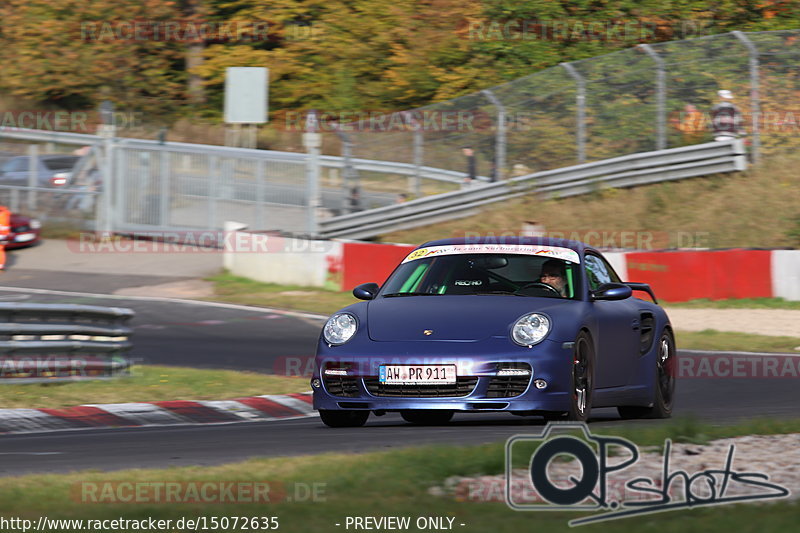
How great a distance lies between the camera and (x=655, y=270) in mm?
20375

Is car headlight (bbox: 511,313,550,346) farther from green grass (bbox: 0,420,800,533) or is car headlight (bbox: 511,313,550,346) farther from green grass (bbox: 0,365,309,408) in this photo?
green grass (bbox: 0,365,309,408)

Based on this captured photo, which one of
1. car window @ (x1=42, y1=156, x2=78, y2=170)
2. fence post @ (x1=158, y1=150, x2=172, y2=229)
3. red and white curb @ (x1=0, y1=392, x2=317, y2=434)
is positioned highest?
car window @ (x1=42, y1=156, x2=78, y2=170)

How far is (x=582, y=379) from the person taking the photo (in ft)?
28.1

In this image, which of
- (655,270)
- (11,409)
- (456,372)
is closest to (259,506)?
(456,372)

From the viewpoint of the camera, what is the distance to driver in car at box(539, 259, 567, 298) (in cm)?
908

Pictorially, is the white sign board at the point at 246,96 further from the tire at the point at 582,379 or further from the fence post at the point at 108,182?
the tire at the point at 582,379

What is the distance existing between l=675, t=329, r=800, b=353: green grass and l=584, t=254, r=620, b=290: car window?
23.4 feet

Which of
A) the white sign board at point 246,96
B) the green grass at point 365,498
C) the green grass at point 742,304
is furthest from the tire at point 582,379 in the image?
the white sign board at point 246,96

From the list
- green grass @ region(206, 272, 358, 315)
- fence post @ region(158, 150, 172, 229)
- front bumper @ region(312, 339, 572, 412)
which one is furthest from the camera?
fence post @ region(158, 150, 172, 229)

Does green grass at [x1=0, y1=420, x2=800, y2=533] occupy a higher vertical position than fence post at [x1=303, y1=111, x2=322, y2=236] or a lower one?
lower

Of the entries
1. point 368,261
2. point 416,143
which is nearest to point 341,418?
point 368,261

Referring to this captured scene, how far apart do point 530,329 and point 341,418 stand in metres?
1.44

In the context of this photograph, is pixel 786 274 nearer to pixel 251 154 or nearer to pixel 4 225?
pixel 251 154

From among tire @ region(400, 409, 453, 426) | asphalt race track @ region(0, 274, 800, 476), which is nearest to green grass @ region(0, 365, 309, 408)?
asphalt race track @ region(0, 274, 800, 476)
